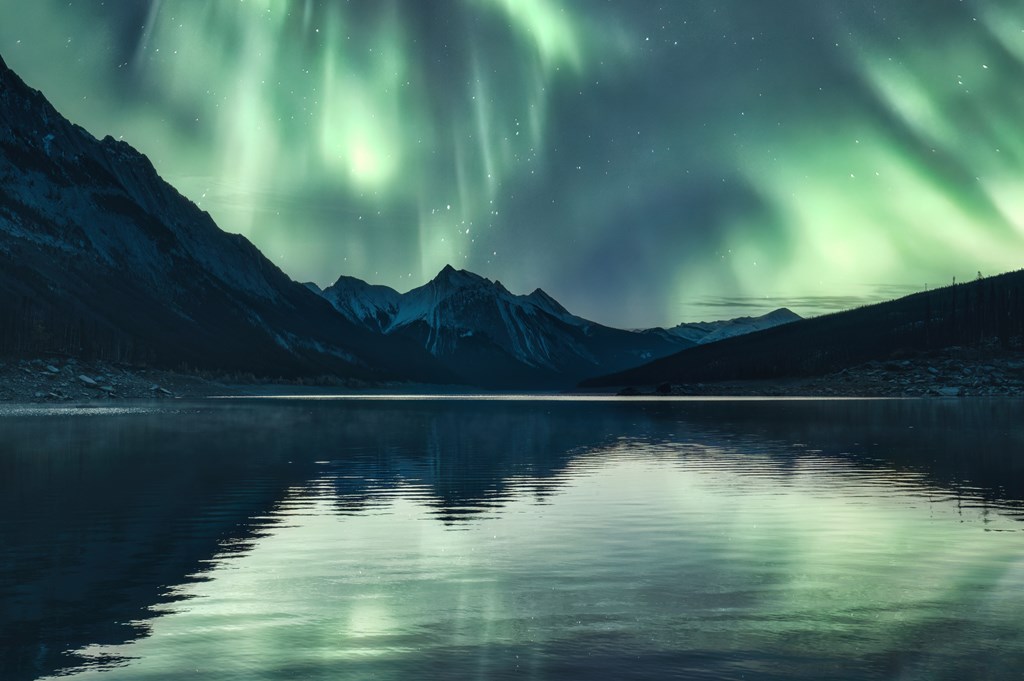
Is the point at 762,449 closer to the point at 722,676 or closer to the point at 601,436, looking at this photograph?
the point at 601,436

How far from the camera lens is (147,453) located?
67312 millimetres

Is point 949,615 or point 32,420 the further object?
point 32,420

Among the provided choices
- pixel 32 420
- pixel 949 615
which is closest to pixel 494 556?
pixel 949 615

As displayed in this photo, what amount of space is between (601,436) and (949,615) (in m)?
73.3

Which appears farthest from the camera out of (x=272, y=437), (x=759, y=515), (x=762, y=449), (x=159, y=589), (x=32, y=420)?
(x=32, y=420)

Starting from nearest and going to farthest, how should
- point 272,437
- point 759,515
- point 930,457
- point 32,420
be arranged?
point 759,515 → point 930,457 → point 272,437 → point 32,420

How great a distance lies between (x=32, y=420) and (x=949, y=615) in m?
119

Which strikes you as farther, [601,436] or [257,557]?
[601,436]

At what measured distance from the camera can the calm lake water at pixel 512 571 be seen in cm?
1712

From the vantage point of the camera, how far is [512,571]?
25.6 metres

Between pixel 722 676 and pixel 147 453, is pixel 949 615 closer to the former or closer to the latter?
pixel 722 676

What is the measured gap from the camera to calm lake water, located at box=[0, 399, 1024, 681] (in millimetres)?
17125

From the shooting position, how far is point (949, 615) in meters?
20.3

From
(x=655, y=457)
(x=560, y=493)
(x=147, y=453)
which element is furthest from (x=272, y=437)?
(x=560, y=493)
